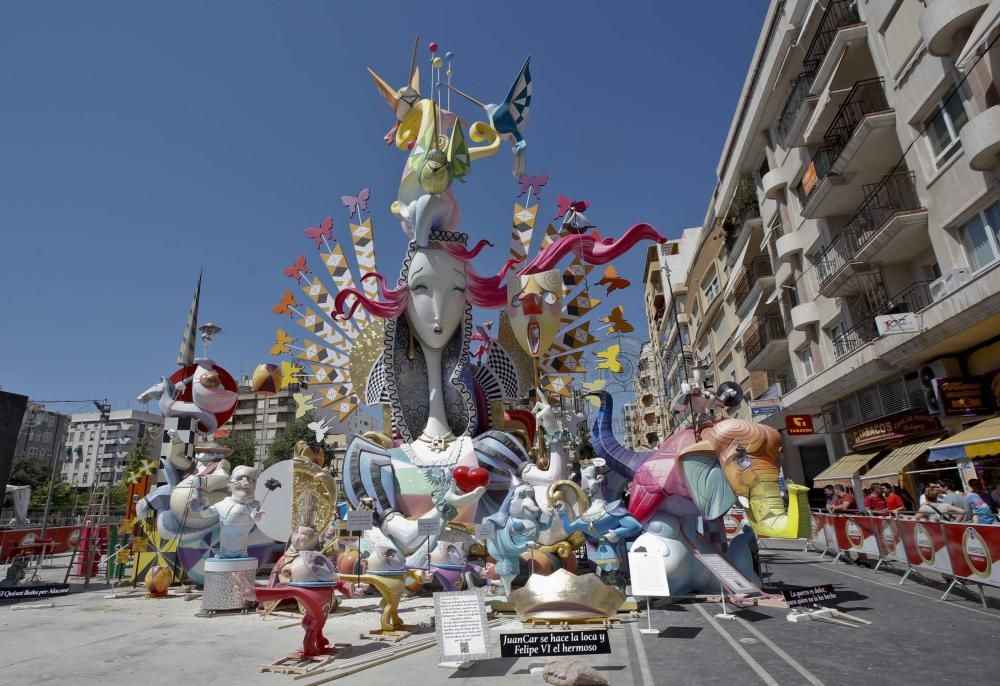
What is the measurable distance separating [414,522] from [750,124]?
1992 centimetres

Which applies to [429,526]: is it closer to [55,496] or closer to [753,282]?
[753,282]

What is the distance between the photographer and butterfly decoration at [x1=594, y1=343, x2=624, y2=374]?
487 inches

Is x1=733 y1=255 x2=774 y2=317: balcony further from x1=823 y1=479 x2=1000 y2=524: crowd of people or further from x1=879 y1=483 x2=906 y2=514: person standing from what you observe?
x1=879 y1=483 x2=906 y2=514: person standing

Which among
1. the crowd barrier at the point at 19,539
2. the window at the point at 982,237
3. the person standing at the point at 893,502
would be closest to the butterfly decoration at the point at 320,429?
the crowd barrier at the point at 19,539

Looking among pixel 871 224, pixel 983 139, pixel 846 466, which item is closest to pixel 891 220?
pixel 871 224

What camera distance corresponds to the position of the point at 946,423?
12273mm

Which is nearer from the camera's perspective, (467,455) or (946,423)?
(467,455)

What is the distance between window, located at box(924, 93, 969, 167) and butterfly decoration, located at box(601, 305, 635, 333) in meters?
7.02

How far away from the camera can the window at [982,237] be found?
10.3 metres

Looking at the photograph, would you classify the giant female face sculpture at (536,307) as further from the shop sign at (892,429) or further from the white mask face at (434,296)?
the shop sign at (892,429)

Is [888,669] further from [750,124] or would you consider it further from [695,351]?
[695,351]

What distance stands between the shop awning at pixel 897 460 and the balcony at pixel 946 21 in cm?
777

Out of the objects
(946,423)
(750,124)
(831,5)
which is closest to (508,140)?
(831,5)

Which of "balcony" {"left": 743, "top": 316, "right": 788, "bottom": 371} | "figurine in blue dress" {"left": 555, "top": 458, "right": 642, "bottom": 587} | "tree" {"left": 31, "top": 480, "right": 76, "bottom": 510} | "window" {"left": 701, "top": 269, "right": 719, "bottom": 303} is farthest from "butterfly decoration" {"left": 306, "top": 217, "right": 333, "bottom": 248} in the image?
"tree" {"left": 31, "top": 480, "right": 76, "bottom": 510}
